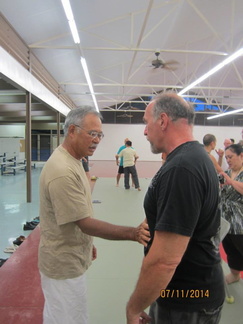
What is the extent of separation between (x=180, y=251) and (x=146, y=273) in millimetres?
171

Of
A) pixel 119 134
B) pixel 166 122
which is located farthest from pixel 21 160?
pixel 166 122

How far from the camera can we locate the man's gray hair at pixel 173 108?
3.49ft

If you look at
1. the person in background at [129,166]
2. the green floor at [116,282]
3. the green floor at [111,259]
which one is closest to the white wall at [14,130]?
the green floor at [111,259]

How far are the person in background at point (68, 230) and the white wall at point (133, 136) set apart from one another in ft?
60.4

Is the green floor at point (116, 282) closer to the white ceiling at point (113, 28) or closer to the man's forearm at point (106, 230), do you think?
→ the man's forearm at point (106, 230)

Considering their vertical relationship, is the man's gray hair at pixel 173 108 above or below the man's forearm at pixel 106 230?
above

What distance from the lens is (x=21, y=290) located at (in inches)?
96.9

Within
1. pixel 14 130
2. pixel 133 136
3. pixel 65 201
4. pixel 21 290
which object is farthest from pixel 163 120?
pixel 133 136

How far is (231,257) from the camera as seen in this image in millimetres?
2582

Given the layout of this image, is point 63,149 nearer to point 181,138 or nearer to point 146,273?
point 181,138

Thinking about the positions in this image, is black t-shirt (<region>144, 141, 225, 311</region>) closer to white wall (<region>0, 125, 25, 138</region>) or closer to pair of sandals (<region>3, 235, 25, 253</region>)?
pair of sandals (<region>3, 235, 25, 253</region>)

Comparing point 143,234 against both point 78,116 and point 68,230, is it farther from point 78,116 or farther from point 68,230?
point 78,116

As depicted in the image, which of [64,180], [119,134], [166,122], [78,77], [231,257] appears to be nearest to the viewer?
[166,122]

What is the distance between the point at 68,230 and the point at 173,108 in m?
0.90
